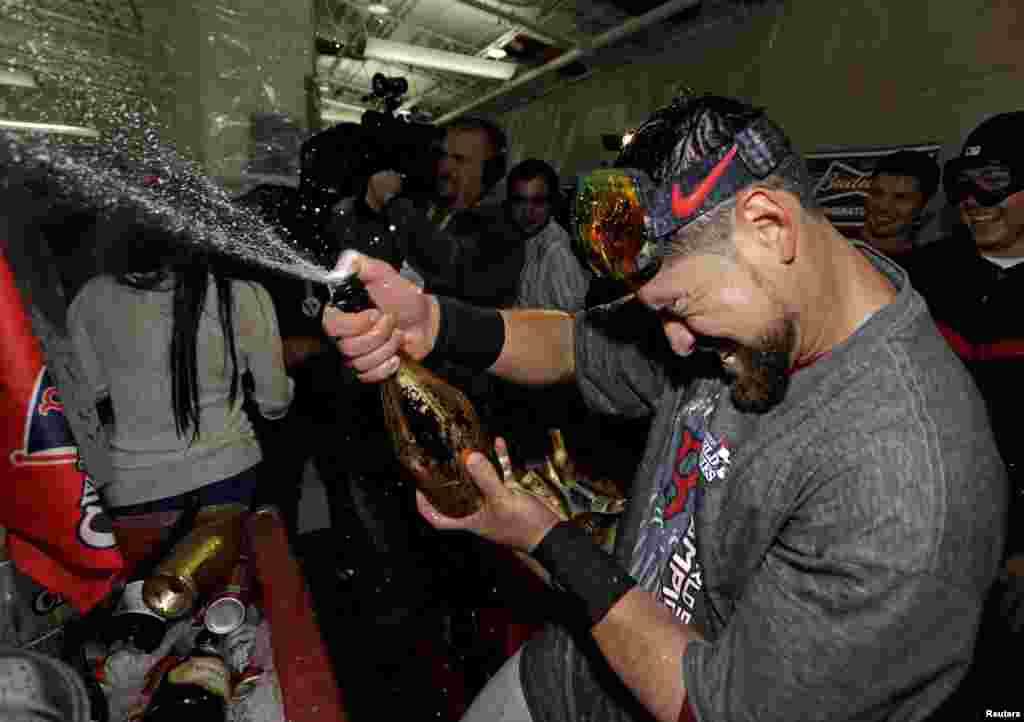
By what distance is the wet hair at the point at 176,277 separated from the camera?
2.35 m

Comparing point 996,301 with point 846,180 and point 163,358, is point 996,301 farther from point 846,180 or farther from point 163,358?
point 163,358

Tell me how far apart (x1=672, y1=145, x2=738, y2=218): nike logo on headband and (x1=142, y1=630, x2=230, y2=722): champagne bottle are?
171 cm

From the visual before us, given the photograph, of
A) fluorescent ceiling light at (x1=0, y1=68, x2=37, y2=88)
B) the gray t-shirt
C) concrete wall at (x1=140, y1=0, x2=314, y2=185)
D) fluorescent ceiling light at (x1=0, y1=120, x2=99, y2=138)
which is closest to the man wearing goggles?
the gray t-shirt

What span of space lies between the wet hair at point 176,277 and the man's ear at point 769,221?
6.96 ft

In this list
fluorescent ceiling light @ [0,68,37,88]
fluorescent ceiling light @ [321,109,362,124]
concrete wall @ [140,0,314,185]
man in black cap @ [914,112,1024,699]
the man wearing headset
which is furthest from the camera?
fluorescent ceiling light @ [321,109,362,124]

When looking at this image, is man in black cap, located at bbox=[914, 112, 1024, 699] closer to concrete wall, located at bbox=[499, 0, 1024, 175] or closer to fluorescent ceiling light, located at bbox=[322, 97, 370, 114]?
concrete wall, located at bbox=[499, 0, 1024, 175]

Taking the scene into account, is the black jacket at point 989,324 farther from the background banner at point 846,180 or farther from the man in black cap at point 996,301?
the background banner at point 846,180

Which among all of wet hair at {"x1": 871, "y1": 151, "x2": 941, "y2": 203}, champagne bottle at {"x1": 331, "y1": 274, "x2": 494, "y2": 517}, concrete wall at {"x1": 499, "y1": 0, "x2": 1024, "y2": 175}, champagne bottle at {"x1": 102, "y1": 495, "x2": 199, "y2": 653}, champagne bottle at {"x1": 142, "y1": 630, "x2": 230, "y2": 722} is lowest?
champagne bottle at {"x1": 142, "y1": 630, "x2": 230, "y2": 722}

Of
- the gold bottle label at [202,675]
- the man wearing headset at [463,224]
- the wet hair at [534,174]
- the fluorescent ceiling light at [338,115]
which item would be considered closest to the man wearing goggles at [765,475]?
the gold bottle label at [202,675]

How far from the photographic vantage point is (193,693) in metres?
1.49

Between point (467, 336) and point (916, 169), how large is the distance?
4.23 metres

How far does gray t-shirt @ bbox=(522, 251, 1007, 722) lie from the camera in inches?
37.3

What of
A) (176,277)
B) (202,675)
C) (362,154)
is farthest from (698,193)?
(362,154)

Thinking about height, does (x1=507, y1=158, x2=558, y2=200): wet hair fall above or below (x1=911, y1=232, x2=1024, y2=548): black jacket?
above
